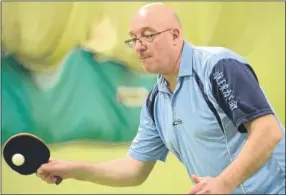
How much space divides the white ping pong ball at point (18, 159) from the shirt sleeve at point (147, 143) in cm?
38

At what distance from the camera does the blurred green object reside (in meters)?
3.04

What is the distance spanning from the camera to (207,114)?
5.42 feet

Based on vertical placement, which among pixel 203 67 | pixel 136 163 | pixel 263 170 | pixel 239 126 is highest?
pixel 203 67

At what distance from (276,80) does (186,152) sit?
144 cm

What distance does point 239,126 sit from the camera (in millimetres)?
1531

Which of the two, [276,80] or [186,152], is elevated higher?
[186,152]

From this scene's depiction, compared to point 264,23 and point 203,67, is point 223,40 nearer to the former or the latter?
point 264,23

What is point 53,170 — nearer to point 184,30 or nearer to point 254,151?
point 254,151

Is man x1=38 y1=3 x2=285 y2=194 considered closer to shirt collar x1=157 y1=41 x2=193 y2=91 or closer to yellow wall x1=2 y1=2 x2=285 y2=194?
shirt collar x1=157 y1=41 x2=193 y2=91

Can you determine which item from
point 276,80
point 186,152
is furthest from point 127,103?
point 186,152

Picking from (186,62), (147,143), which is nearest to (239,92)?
(186,62)

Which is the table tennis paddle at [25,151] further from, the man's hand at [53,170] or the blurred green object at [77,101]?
the blurred green object at [77,101]

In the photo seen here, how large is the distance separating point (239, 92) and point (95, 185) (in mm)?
1725

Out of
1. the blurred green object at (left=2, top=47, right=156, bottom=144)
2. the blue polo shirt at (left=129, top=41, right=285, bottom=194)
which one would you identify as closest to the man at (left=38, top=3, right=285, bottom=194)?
the blue polo shirt at (left=129, top=41, right=285, bottom=194)
